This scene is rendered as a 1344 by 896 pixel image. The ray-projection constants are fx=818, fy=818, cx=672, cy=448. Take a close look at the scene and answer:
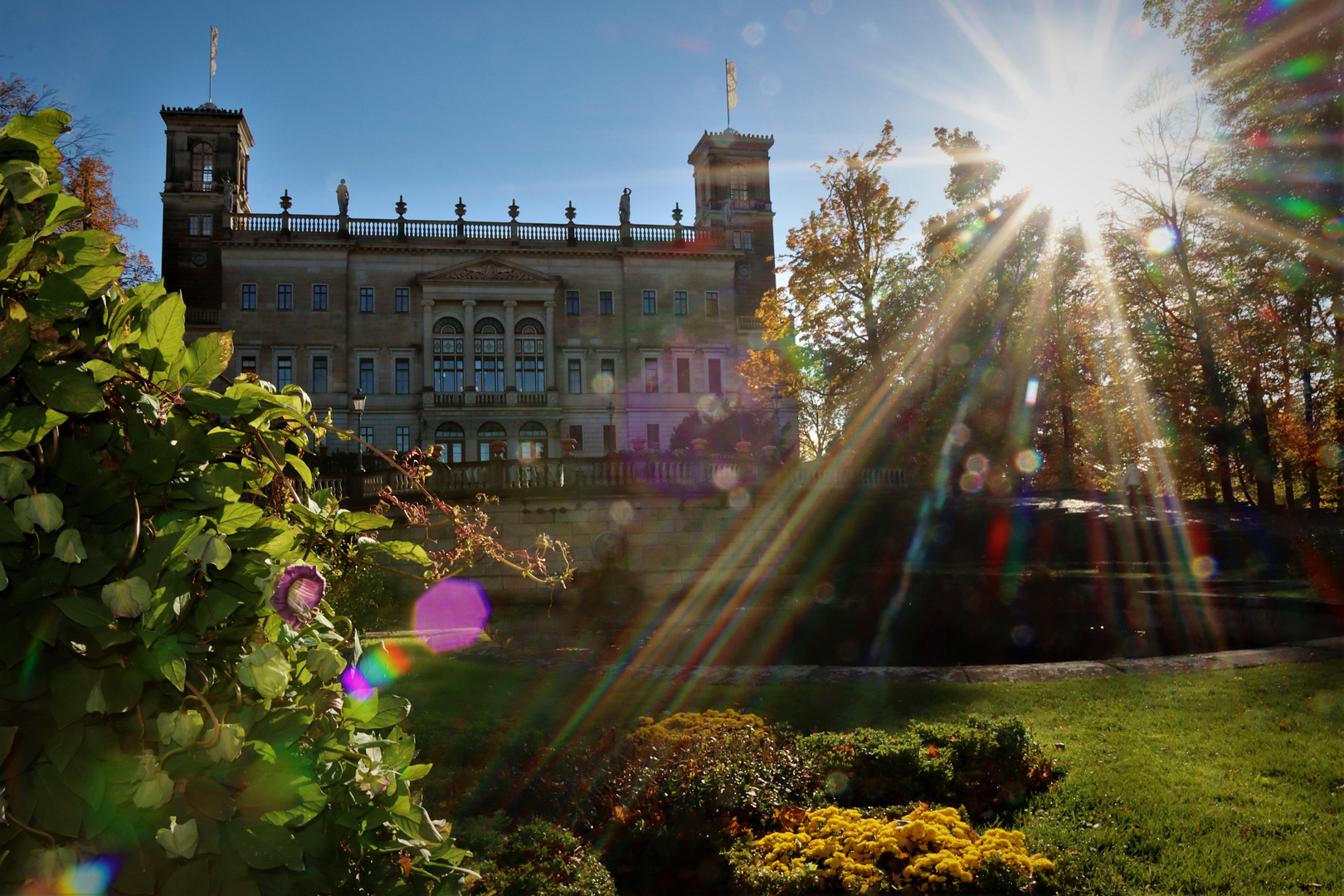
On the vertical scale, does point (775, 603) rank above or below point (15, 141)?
below

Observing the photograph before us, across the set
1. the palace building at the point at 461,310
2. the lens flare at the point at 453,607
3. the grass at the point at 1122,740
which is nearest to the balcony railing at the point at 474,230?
the palace building at the point at 461,310

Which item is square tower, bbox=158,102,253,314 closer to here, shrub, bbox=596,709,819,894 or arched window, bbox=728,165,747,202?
arched window, bbox=728,165,747,202

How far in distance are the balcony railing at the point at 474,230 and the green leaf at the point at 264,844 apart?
4701 cm

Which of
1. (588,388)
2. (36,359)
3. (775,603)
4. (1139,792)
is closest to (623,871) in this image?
(1139,792)

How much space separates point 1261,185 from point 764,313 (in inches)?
578

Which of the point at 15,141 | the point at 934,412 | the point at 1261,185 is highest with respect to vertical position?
the point at 1261,185

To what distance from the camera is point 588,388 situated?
1820 inches

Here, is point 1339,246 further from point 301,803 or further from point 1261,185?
point 301,803

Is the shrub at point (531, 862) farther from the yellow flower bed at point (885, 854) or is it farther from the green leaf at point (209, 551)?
the green leaf at point (209, 551)

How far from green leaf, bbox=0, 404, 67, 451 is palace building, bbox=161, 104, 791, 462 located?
41479 millimetres

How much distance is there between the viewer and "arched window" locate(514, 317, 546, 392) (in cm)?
4553

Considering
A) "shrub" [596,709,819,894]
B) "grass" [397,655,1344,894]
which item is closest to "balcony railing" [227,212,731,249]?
"grass" [397,655,1344,894]

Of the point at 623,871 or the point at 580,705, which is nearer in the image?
the point at 623,871

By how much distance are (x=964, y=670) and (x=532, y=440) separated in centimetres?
3615
